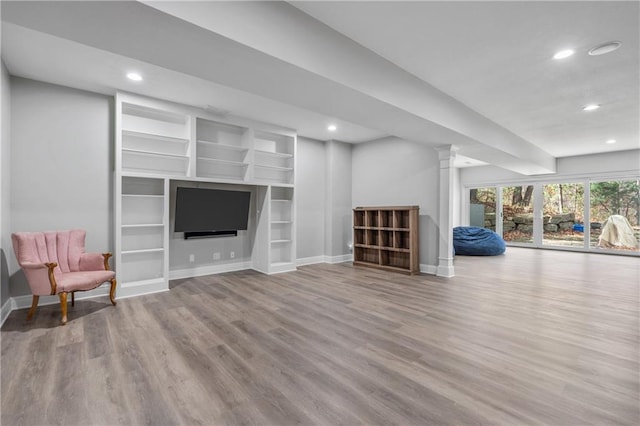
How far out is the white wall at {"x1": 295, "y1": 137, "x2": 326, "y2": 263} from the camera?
6.29 m

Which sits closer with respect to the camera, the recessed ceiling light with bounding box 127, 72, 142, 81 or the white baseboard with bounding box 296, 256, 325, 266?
the recessed ceiling light with bounding box 127, 72, 142, 81

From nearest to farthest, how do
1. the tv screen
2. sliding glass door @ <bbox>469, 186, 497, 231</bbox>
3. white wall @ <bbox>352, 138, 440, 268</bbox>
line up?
the tv screen
white wall @ <bbox>352, 138, 440, 268</bbox>
sliding glass door @ <bbox>469, 186, 497, 231</bbox>

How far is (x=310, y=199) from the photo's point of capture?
6.45 m

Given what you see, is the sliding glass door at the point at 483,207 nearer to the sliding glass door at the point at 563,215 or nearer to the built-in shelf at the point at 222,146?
the sliding glass door at the point at 563,215

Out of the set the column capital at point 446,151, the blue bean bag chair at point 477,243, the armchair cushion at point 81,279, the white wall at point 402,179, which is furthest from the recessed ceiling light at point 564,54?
the blue bean bag chair at point 477,243

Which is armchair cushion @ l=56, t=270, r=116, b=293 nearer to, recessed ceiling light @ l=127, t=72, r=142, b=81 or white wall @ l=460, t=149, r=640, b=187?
recessed ceiling light @ l=127, t=72, r=142, b=81

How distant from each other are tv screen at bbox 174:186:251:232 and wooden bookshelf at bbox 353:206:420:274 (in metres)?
2.41

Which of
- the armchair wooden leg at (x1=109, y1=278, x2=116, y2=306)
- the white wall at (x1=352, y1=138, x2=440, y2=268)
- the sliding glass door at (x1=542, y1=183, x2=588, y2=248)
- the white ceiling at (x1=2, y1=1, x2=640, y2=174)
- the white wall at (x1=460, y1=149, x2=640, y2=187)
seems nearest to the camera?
the white ceiling at (x1=2, y1=1, x2=640, y2=174)

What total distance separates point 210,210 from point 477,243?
21.3ft

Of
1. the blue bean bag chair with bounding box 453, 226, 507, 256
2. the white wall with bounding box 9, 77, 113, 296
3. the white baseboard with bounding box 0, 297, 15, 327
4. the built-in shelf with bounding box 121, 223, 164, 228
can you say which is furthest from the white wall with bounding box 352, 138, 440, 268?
the white baseboard with bounding box 0, 297, 15, 327

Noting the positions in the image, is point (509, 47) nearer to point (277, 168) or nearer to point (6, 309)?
point (277, 168)

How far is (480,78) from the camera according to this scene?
3389 mm

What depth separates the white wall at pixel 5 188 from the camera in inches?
122

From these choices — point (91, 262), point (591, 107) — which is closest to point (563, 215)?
point (591, 107)
